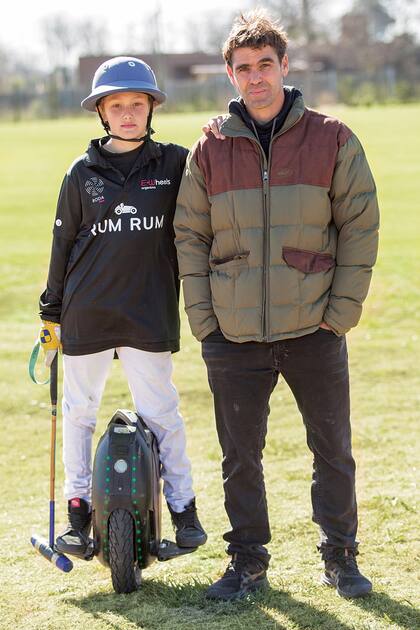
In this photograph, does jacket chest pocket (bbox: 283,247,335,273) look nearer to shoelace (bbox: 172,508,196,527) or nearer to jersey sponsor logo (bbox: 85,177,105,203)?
jersey sponsor logo (bbox: 85,177,105,203)

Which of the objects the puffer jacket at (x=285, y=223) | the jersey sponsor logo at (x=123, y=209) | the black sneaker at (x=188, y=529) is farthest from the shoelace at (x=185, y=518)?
the jersey sponsor logo at (x=123, y=209)

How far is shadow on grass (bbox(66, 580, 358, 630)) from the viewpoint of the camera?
156 inches

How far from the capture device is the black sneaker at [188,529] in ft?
14.5

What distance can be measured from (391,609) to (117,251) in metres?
1.73

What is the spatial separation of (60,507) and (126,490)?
1.83 meters

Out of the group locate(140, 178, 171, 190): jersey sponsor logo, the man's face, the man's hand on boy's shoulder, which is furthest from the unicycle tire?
the man's face

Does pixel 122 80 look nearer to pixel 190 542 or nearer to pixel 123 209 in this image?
pixel 123 209

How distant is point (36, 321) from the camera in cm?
1118

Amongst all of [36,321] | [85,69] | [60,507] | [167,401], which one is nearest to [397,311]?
[36,321]

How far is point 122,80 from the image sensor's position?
4.29 meters

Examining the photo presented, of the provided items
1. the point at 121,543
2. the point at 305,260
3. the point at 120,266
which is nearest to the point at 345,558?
the point at 121,543

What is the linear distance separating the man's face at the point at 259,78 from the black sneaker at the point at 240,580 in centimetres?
177

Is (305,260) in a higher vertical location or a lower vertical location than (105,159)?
lower

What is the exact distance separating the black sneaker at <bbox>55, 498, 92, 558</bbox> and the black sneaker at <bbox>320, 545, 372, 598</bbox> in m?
0.98
